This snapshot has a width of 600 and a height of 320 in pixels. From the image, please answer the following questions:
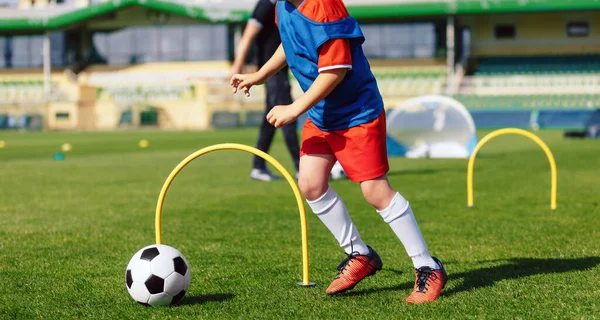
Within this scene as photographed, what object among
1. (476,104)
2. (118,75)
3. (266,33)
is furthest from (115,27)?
(266,33)

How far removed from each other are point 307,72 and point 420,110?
442 inches

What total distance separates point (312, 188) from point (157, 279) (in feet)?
2.92

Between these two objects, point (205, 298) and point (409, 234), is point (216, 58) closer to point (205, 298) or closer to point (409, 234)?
point (205, 298)

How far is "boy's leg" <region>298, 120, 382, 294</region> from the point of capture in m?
4.04

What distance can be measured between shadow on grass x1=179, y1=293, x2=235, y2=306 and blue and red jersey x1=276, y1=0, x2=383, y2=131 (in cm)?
96

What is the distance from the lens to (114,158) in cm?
1611

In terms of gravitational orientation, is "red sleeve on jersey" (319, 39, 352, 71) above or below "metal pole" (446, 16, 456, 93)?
below

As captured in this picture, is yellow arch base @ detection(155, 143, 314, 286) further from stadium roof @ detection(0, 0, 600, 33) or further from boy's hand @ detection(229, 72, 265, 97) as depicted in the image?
stadium roof @ detection(0, 0, 600, 33)

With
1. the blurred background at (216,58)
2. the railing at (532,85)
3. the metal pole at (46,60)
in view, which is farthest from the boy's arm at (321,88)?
the metal pole at (46,60)

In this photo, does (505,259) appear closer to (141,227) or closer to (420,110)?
(141,227)

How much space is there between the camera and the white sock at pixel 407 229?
3.93 m

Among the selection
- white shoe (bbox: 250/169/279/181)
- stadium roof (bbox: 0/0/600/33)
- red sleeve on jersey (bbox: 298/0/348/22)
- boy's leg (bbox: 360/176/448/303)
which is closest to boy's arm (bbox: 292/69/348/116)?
red sleeve on jersey (bbox: 298/0/348/22)

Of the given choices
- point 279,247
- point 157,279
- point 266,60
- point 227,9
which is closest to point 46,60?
point 227,9

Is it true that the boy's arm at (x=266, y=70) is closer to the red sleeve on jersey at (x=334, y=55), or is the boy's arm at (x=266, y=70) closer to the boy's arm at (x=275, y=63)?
the boy's arm at (x=275, y=63)
